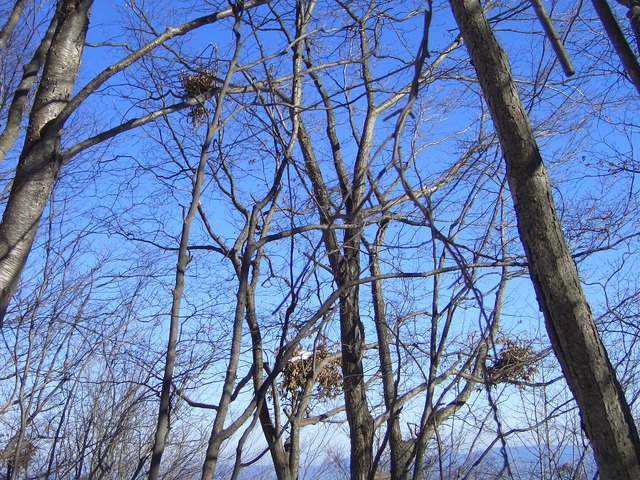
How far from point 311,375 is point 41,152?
8.48 ft

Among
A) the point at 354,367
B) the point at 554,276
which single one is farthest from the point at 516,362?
the point at 554,276

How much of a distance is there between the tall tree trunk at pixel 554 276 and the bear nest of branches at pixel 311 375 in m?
2.32

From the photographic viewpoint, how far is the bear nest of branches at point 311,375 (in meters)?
4.69

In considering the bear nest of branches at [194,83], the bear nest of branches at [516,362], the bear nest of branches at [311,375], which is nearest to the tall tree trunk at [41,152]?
the bear nest of branches at [194,83]

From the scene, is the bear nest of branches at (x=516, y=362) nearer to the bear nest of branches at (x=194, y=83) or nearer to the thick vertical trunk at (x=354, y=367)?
the thick vertical trunk at (x=354, y=367)

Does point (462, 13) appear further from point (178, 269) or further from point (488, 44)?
point (178, 269)

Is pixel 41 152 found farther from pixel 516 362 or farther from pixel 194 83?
pixel 516 362

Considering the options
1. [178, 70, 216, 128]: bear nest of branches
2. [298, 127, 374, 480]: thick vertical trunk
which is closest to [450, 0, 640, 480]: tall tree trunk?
[178, 70, 216, 128]: bear nest of branches

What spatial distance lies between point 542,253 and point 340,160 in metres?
4.47

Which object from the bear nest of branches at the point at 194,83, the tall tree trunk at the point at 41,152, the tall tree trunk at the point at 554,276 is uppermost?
the bear nest of branches at the point at 194,83

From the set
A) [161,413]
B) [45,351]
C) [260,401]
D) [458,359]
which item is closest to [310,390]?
[458,359]

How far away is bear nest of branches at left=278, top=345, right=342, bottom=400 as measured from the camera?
4691 mm

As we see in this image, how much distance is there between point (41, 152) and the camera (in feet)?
10.6

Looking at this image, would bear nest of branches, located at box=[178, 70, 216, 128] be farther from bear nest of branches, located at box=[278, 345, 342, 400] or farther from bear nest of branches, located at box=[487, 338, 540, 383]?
bear nest of branches, located at box=[487, 338, 540, 383]
